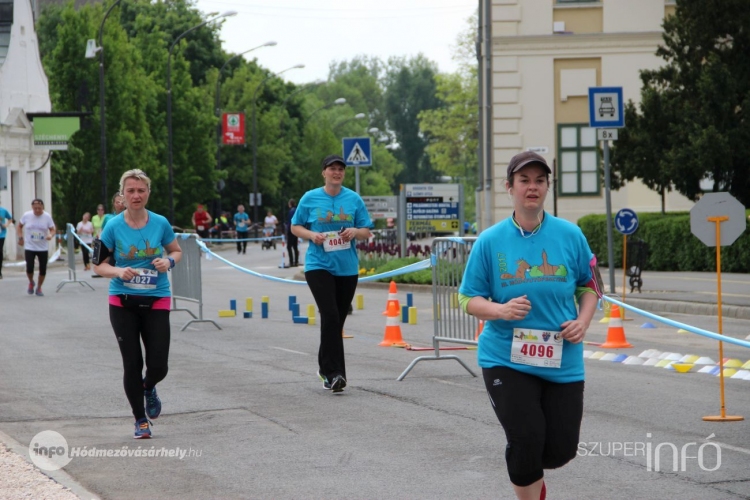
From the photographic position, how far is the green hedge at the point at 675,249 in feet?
85.5

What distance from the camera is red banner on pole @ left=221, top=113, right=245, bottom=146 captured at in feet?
229

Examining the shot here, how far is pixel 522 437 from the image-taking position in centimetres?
555

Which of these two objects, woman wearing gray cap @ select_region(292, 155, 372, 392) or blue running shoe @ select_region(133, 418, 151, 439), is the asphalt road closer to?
blue running shoe @ select_region(133, 418, 151, 439)

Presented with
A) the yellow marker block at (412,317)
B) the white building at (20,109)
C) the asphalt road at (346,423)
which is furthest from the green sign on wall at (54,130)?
the asphalt road at (346,423)

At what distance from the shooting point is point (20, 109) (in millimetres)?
48000

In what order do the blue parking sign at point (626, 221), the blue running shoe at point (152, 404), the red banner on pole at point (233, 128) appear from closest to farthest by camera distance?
the blue running shoe at point (152, 404) → the blue parking sign at point (626, 221) → the red banner on pole at point (233, 128)

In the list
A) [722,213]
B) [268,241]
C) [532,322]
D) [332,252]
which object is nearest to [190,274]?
[332,252]

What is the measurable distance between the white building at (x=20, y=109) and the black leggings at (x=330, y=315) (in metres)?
36.7

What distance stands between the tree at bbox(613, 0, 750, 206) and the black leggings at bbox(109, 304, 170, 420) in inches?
788

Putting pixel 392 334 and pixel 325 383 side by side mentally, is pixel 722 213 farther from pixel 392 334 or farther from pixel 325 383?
pixel 392 334

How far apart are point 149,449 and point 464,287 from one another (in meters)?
3.41

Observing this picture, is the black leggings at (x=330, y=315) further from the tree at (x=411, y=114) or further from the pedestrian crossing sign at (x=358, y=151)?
the tree at (x=411, y=114)

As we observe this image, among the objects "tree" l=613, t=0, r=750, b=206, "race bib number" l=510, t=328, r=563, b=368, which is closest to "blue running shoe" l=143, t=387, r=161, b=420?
"race bib number" l=510, t=328, r=563, b=368

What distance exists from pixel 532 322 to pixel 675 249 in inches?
921
